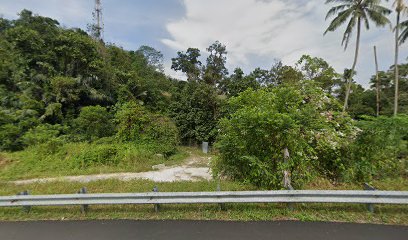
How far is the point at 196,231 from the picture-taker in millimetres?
3488

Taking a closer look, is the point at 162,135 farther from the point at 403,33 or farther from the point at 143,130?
the point at 403,33

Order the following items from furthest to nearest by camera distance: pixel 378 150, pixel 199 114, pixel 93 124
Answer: pixel 199 114
pixel 93 124
pixel 378 150

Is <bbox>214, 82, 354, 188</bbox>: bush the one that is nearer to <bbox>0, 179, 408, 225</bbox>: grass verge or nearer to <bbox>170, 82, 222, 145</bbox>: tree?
<bbox>0, 179, 408, 225</bbox>: grass verge

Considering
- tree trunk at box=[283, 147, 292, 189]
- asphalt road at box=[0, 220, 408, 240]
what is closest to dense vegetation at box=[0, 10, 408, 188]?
tree trunk at box=[283, 147, 292, 189]

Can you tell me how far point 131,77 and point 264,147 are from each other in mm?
17733

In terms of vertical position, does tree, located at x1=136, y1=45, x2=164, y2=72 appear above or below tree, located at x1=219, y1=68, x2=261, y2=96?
above

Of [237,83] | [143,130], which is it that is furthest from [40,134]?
[237,83]

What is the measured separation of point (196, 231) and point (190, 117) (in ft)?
42.2

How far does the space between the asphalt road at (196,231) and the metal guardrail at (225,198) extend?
0.41 m

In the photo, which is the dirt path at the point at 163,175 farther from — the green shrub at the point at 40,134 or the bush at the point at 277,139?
the green shrub at the point at 40,134

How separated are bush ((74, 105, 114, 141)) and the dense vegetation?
0.07m

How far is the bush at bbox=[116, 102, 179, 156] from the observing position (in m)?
13.4

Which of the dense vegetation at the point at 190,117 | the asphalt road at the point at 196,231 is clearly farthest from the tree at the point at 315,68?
the asphalt road at the point at 196,231

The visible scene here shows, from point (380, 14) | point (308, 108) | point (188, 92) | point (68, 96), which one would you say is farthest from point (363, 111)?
point (68, 96)
